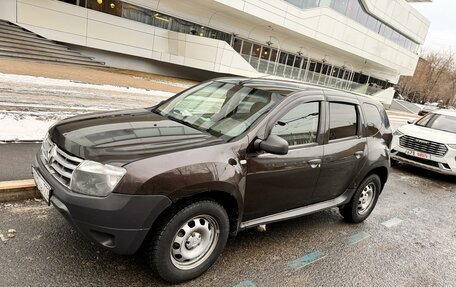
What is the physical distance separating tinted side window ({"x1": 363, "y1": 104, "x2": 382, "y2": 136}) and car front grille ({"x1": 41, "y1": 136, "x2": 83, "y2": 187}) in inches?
143

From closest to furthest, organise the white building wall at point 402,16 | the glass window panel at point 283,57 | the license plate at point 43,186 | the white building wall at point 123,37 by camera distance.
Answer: the license plate at point 43,186, the white building wall at point 123,37, the glass window panel at point 283,57, the white building wall at point 402,16

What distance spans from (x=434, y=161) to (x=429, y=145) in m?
0.40

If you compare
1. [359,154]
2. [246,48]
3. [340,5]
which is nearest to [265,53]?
[246,48]

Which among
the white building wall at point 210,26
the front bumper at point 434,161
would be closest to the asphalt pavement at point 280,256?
the front bumper at point 434,161

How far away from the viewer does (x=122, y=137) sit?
2.75m

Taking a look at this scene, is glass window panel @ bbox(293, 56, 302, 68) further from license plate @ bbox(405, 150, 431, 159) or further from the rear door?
the rear door

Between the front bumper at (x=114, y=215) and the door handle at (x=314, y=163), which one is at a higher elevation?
the door handle at (x=314, y=163)

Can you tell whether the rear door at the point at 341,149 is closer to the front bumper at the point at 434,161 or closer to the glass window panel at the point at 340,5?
the front bumper at the point at 434,161

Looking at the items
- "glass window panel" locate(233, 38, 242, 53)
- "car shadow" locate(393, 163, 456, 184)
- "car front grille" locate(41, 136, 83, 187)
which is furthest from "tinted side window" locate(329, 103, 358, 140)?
"glass window panel" locate(233, 38, 242, 53)

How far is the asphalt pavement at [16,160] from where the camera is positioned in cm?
388

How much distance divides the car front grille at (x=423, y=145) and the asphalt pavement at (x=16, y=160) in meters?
8.19

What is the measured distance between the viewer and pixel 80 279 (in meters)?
2.61

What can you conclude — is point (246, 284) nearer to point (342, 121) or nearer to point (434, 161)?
point (342, 121)

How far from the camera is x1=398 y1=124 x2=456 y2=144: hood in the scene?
7.91m
